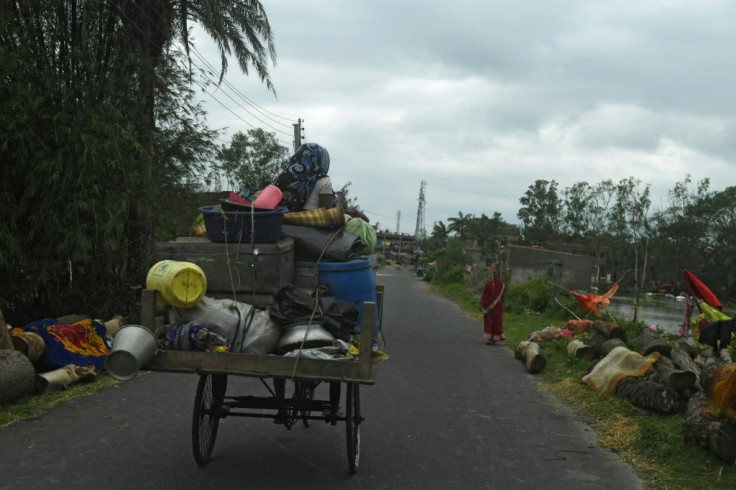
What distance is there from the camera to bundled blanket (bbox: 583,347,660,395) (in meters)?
9.21

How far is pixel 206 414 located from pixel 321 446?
4.32ft

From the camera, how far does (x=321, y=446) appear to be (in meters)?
6.36

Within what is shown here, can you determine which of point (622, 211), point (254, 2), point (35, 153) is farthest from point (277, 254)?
point (622, 211)

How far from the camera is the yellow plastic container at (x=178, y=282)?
4805 mm

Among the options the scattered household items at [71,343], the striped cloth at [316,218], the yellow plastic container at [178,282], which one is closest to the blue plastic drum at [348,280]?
the striped cloth at [316,218]

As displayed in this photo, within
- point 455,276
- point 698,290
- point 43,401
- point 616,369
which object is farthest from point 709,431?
point 455,276

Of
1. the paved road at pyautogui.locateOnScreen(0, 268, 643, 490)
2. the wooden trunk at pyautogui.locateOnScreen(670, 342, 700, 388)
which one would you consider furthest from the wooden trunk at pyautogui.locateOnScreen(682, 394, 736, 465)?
A: the wooden trunk at pyautogui.locateOnScreen(670, 342, 700, 388)

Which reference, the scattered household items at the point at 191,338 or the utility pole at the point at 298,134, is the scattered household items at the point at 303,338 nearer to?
the scattered household items at the point at 191,338

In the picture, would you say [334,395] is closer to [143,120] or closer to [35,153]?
[35,153]

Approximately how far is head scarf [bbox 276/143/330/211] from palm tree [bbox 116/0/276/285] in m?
6.08

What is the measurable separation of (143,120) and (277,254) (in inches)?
335

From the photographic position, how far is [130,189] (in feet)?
36.4

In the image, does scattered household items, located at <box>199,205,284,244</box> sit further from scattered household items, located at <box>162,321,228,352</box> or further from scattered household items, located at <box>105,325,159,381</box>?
scattered household items, located at <box>105,325,159,381</box>

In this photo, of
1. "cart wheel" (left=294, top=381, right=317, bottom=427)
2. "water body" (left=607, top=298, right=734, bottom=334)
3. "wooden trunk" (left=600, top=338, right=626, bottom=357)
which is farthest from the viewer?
"water body" (left=607, top=298, right=734, bottom=334)
